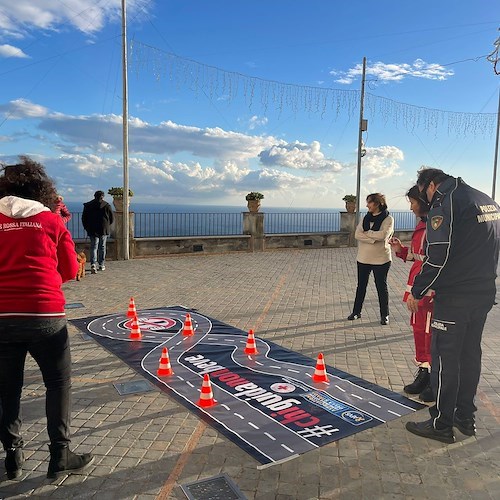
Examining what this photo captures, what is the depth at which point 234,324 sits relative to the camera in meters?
7.47

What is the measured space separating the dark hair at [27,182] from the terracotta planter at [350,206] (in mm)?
20695

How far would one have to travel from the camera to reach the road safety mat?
3.85m

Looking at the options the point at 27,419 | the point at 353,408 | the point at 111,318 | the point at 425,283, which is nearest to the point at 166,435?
the point at 27,419

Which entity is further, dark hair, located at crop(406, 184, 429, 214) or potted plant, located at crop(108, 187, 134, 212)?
potted plant, located at crop(108, 187, 134, 212)

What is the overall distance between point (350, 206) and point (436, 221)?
1977 cm

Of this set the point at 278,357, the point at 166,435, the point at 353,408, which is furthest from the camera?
the point at 278,357

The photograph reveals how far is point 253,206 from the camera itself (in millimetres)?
18984

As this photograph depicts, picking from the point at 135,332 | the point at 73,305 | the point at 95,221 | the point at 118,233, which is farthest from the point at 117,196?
the point at 135,332

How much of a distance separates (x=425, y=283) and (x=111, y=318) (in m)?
5.59

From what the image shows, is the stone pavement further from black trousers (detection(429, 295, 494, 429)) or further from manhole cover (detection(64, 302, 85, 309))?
manhole cover (detection(64, 302, 85, 309))

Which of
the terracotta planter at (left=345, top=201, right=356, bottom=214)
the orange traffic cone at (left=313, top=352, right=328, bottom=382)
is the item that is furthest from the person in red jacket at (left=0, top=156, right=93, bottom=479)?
the terracotta planter at (left=345, top=201, right=356, bottom=214)

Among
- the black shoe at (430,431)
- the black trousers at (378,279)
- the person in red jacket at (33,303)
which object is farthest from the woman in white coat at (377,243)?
the person in red jacket at (33,303)

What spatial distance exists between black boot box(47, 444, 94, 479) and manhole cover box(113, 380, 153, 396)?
138cm

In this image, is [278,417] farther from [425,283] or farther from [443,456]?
[425,283]
